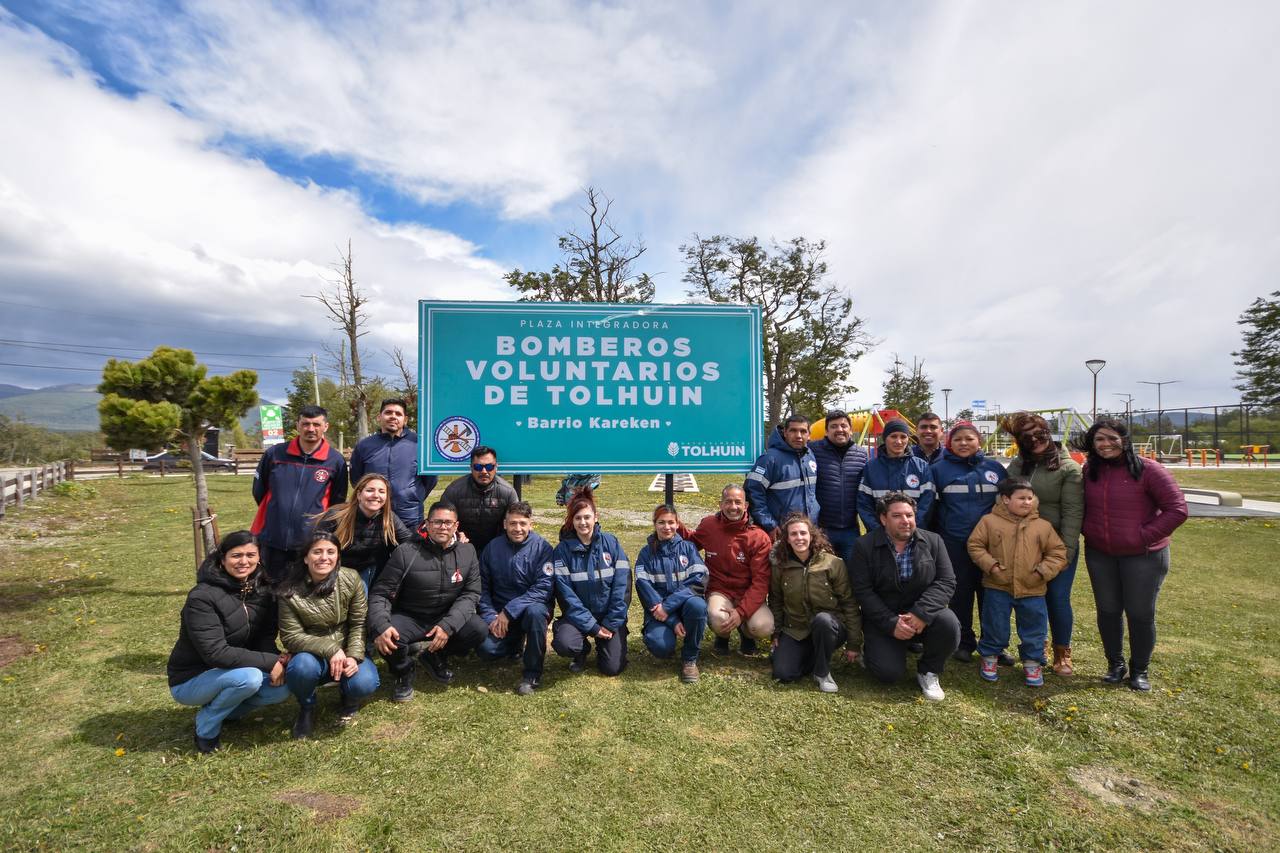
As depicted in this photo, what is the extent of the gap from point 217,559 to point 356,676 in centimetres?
107

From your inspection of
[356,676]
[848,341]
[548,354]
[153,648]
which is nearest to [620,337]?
[548,354]

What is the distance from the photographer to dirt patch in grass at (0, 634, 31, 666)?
15.7 ft

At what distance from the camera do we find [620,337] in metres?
5.36

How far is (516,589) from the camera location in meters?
4.46

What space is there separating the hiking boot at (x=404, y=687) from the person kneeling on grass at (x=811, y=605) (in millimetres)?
2553

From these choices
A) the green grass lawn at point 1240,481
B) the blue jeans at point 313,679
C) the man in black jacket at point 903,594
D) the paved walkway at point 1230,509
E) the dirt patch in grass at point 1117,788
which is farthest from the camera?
the green grass lawn at point 1240,481

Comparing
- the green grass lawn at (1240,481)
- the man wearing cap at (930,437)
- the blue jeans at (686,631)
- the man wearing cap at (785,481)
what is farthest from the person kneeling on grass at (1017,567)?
the green grass lawn at (1240,481)

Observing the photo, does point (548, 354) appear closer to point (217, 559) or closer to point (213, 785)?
point (217, 559)

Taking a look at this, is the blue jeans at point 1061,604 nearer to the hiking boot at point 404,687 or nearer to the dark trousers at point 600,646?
the dark trousers at point 600,646

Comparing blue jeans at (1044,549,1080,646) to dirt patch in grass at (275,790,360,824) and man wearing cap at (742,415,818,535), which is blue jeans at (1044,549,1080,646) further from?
dirt patch in grass at (275,790,360,824)

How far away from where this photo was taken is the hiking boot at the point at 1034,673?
4.26m

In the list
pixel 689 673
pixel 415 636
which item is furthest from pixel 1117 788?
pixel 415 636

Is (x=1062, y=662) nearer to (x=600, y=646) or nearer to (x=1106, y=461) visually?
(x=1106, y=461)

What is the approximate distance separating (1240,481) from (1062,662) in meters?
22.5
